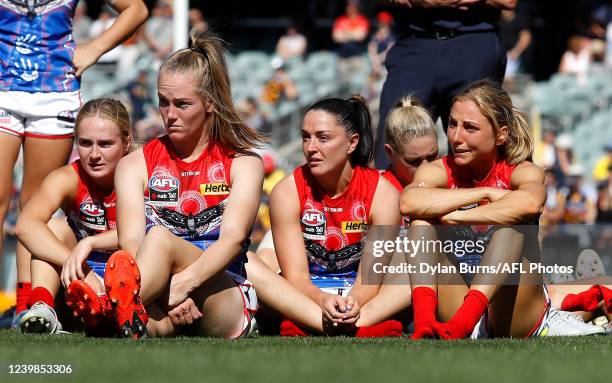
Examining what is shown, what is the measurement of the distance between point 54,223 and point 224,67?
1331 mm

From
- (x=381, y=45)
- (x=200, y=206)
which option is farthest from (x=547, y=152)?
(x=200, y=206)

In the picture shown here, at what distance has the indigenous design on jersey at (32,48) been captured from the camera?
6113 millimetres

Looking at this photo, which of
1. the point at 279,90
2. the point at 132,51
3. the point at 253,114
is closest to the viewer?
the point at 253,114

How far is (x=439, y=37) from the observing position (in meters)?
6.95

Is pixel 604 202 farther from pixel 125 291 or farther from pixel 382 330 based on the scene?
pixel 125 291

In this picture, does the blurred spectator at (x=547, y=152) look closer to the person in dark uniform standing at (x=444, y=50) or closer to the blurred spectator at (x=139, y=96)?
the blurred spectator at (x=139, y=96)

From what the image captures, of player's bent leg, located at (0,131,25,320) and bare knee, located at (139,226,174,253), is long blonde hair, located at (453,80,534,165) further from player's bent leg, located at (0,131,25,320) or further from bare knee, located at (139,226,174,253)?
player's bent leg, located at (0,131,25,320)

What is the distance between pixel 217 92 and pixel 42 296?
4.63ft

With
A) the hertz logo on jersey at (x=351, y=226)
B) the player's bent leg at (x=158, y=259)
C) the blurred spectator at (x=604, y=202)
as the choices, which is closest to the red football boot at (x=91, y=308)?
the player's bent leg at (x=158, y=259)

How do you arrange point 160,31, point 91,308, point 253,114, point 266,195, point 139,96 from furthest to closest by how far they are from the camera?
point 160,31 < point 253,114 < point 139,96 < point 266,195 < point 91,308

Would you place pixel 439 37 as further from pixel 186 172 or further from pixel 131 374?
pixel 131 374

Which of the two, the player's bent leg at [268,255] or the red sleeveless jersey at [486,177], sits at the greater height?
the red sleeveless jersey at [486,177]

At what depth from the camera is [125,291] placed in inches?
181

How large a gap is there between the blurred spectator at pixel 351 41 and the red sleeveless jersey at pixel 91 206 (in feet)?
34.8
